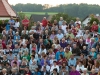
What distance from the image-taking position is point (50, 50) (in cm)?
1742

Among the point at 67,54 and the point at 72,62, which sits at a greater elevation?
the point at 67,54

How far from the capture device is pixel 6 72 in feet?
53.8

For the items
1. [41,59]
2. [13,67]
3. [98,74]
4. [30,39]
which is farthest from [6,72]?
[98,74]

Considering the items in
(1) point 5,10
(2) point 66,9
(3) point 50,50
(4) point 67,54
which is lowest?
(2) point 66,9

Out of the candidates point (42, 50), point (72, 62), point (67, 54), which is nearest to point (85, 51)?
point (67, 54)

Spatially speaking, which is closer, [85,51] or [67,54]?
[67,54]

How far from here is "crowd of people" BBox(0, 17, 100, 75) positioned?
16.4 metres

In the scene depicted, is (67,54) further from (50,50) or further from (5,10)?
(5,10)

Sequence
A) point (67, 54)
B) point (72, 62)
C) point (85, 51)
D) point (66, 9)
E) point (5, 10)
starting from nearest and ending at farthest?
point (72, 62) < point (67, 54) < point (85, 51) < point (5, 10) < point (66, 9)

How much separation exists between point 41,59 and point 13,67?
159 centimetres

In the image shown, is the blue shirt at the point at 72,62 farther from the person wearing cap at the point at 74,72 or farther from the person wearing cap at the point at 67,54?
the person wearing cap at the point at 74,72

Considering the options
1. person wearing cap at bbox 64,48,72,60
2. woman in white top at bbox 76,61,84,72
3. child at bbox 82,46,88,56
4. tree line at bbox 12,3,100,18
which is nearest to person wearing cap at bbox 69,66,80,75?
woman in white top at bbox 76,61,84,72

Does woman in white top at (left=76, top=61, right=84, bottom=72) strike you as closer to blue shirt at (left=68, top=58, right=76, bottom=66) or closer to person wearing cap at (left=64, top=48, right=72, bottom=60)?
blue shirt at (left=68, top=58, right=76, bottom=66)

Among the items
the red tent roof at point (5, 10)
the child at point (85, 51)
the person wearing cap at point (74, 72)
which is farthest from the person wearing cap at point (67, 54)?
the red tent roof at point (5, 10)
